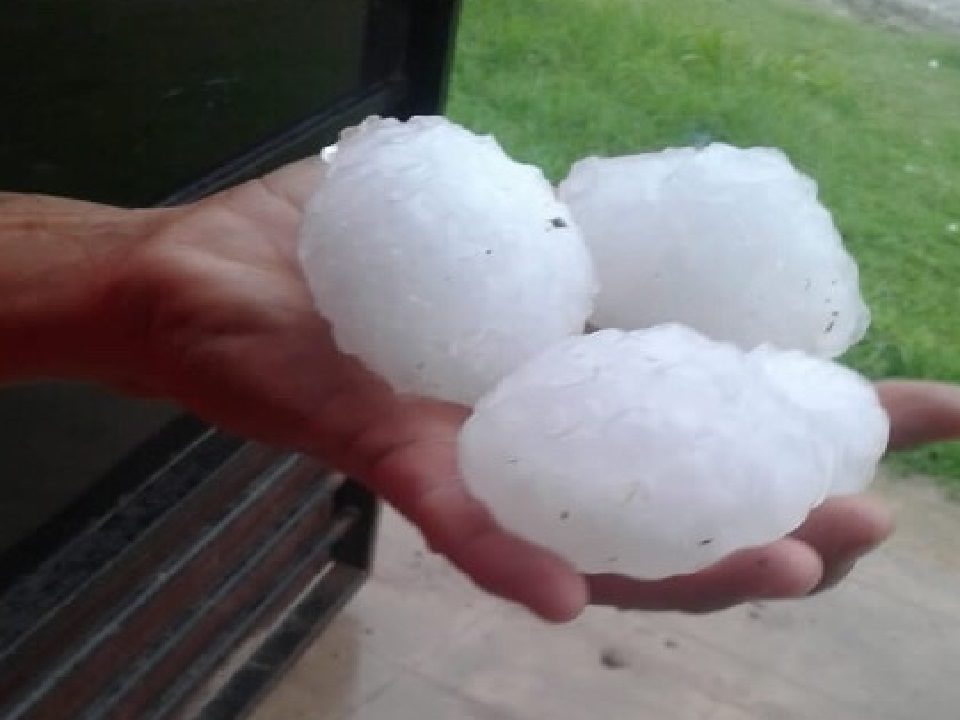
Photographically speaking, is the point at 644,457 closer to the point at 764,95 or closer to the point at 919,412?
the point at 919,412

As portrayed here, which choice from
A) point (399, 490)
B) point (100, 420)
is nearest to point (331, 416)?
point (399, 490)

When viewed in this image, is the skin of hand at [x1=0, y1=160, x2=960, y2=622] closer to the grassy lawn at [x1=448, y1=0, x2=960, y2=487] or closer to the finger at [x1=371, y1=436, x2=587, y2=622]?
the finger at [x1=371, y1=436, x2=587, y2=622]

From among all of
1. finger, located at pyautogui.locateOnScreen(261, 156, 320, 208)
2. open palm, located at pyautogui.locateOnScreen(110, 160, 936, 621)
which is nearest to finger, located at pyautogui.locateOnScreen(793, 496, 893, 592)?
open palm, located at pyautogui.locateOnScreen(110, 160, 936, 621)

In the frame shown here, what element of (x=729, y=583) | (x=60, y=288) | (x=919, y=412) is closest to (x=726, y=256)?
(x=919, y=412)

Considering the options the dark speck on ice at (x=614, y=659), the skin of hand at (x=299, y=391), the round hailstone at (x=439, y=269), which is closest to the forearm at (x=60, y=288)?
the skin of hand at (x=299, y=391)

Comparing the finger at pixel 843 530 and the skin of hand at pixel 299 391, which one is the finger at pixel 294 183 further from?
the finger at pixel 843 530
